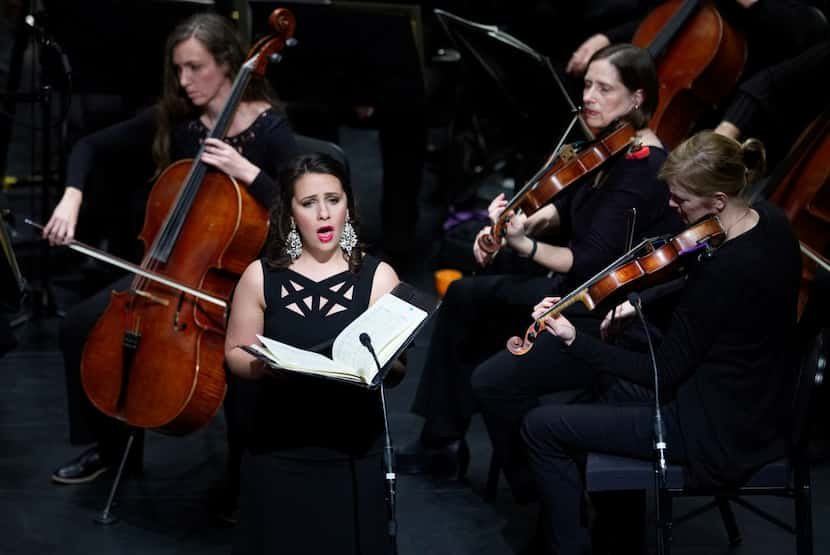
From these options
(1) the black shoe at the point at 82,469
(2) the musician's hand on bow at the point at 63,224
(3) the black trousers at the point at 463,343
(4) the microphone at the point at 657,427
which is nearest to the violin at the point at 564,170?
(3) the black trousers at the point at 463,343

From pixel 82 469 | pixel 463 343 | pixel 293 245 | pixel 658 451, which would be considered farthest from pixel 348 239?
pixel 82 469

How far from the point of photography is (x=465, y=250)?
5.46 meters

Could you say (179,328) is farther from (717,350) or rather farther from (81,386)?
(717,350)

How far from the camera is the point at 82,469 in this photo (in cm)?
382

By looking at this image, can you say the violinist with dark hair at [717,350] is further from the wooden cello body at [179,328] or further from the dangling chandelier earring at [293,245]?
the wooden cello body at [179,328]

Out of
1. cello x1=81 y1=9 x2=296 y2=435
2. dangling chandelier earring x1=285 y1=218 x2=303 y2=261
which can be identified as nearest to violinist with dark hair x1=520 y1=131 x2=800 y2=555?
dangling chandelier earring x1=285 y1=218 x2=303 y2=261

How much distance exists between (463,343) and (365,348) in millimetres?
1382

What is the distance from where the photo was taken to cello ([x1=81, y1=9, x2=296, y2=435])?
333 cm

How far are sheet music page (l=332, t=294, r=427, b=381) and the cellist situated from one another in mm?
1200

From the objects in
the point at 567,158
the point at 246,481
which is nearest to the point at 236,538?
the point at 246,481

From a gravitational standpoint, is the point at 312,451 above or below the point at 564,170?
below

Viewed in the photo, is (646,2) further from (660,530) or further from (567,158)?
(660,530)

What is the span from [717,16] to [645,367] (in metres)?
1.66

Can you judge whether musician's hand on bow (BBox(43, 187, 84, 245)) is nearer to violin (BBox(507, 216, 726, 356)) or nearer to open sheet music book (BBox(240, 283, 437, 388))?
open sheet music book (BBox(240, 283, 437, 388))
